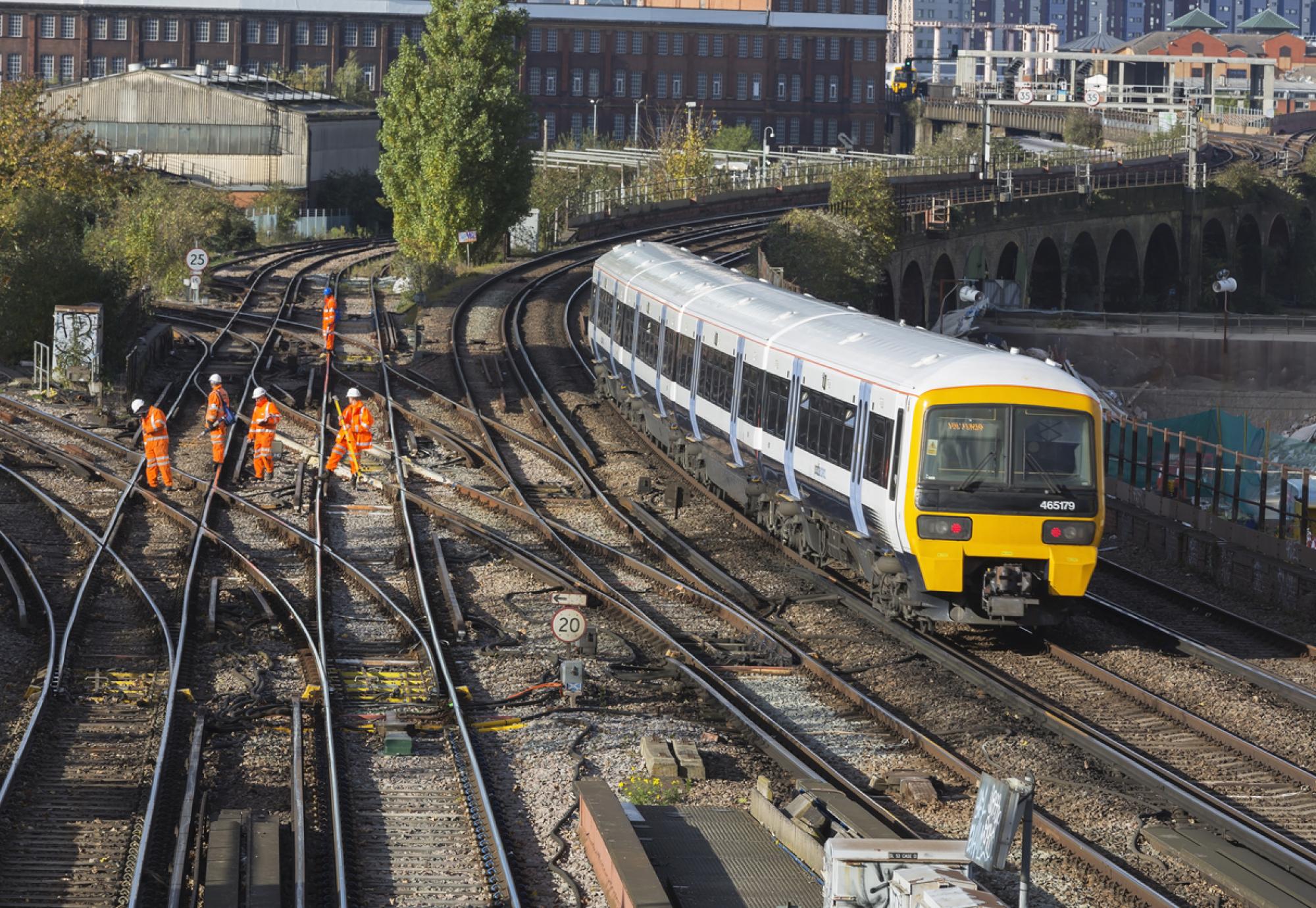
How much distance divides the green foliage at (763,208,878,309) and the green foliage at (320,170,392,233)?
3082 centimetres

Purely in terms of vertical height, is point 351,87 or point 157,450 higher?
point 351,87

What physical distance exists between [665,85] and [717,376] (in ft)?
287

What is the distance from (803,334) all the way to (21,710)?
9028 millimetres

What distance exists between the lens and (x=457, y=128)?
45.8 meters

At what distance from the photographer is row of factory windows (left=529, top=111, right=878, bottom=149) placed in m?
106

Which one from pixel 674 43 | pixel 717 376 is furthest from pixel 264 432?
pixel 674 43

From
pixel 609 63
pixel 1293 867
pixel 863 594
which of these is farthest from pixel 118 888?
pixel 609 63

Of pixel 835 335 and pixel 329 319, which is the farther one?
pixel 329 319

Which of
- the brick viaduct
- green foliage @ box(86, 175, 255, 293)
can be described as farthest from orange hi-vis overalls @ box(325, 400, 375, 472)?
the brick viaduct

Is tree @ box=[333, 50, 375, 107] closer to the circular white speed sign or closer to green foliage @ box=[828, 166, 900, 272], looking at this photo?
green foliage @ box=[828, 166, 900, 272]

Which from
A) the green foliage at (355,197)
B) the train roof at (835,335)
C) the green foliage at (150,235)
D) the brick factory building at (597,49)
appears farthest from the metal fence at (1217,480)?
the brick factory building at (597,49)

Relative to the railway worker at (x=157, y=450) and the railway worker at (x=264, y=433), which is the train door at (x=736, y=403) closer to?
the railway worker at (x=264, y=433)

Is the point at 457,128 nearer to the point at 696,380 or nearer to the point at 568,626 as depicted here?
the point at 696,380

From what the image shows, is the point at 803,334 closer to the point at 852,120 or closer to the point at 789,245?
the point at 789,245
